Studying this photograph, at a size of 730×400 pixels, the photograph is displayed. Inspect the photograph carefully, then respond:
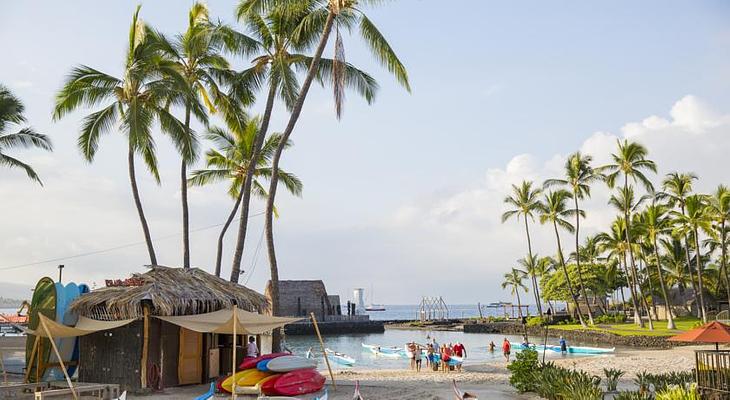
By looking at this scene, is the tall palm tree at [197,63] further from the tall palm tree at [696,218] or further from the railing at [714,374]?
the tall palm tree at [696,218]

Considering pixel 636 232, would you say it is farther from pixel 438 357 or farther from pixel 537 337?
pixel 438 357

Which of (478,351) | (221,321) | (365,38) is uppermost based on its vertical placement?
(365,38)

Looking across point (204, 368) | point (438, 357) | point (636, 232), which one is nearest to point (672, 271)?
point (636, 232)

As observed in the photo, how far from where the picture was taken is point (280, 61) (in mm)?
22219

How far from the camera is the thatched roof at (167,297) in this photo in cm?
1717

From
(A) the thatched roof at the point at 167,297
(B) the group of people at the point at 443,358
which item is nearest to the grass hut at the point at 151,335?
(A) the thatched roof at the point at 167,297

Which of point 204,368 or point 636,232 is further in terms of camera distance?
point 636,232

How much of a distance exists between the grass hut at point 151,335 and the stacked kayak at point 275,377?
1855 mm

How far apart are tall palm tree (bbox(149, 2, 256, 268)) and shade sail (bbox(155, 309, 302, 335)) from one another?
7.99m

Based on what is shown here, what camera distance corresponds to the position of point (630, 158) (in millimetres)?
44250

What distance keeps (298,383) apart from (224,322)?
8.01 feet

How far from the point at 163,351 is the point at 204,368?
1.75 metres

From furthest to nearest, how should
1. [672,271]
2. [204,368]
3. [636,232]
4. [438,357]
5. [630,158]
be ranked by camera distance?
[672,271] → [636,232] → [630,158] → [438,357] → [204,368]

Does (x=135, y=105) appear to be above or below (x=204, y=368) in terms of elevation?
above
